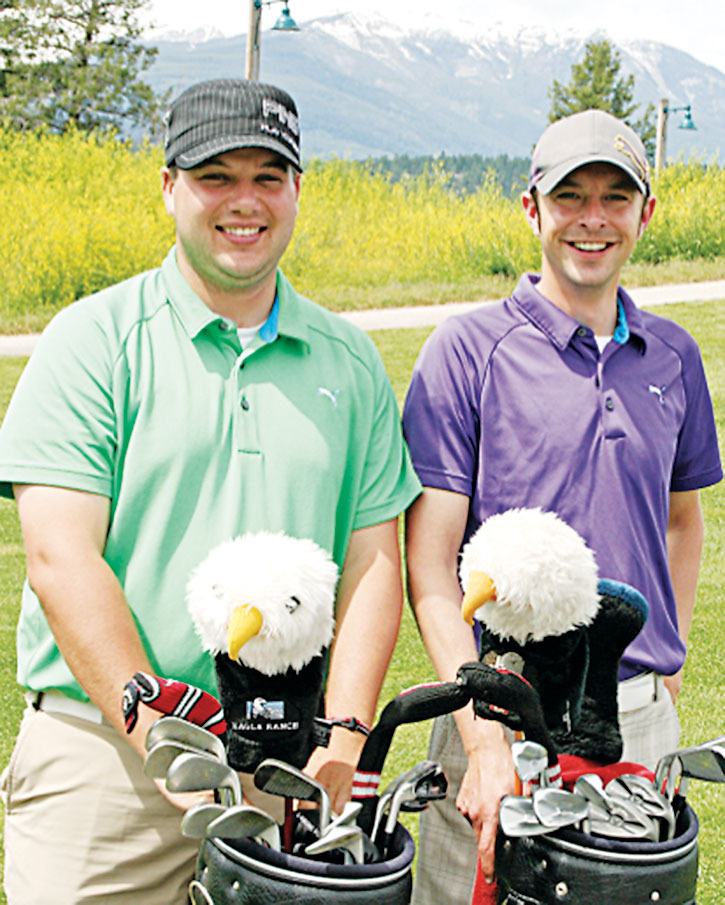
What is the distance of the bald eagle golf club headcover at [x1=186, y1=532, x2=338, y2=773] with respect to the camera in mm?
1931

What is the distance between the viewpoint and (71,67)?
138 feet

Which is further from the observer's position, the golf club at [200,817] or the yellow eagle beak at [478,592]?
the yellow eagle beak at [478,592]

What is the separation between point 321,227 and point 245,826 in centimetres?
1732

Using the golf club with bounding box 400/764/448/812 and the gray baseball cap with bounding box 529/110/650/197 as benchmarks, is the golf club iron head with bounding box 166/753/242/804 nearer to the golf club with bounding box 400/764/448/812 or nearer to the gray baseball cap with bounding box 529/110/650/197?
the golf club with bounding box 400/764/448/812

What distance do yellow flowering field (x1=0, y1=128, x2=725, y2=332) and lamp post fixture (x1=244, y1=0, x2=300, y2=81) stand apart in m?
1.86

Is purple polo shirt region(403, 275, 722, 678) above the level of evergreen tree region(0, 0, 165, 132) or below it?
below

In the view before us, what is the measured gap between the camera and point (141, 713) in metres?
2.23

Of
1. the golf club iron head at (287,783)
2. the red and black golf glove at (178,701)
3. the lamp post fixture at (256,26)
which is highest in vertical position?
the lamp post fixture at (256,26)

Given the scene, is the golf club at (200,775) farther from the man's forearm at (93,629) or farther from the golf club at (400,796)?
the man's forearm at (93,629)

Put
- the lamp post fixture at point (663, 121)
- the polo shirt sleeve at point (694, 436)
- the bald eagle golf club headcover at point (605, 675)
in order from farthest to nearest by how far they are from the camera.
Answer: the lamp post fixture at point (663, 121), the polo shirt sleeve at point (694, 436), the bald eagle golf club headcover at point (605, 675)

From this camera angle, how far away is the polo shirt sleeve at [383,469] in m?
2.57

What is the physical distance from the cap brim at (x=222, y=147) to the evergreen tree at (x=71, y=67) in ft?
128

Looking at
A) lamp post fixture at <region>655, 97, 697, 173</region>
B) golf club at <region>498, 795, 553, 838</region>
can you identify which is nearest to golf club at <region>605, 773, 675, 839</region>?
golf club at <region>498, 795, 553, 838</region>

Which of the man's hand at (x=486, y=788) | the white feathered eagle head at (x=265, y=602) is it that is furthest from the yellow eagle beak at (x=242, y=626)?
the man's hand at (x=486, y=788)
